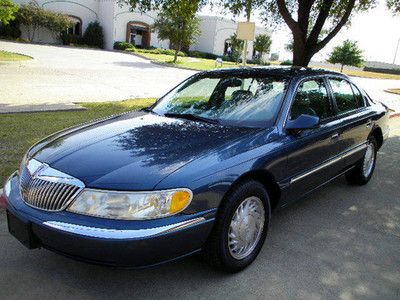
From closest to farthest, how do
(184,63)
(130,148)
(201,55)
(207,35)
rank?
(130,148)
(184,63)
(201,55)
(207,35)

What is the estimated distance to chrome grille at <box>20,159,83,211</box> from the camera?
259 centimetres

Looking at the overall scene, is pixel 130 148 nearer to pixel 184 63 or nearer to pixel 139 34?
pixel 184 63

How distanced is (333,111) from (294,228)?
135 cm

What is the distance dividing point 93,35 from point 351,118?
43426 millimetres

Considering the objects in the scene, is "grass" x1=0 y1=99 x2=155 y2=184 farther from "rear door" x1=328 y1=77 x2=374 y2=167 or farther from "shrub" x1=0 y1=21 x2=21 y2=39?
"shrub" x1=0 y1=21 x2=21 y2=39

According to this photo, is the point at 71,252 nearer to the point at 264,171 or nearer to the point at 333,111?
the point at 264,171

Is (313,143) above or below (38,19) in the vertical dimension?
below

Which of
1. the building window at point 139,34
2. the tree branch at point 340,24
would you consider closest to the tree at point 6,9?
the tree branch at point 340,24

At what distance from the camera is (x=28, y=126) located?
23.1ft

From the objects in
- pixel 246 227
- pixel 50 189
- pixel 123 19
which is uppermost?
pixel 123 19

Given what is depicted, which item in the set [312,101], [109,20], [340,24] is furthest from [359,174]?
[109,20]

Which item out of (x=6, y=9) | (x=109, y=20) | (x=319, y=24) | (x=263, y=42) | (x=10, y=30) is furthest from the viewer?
(x=263, y=42)

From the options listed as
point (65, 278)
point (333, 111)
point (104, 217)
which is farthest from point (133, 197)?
point (333, 111)

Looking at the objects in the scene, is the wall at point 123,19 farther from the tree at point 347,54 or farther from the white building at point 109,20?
the tree at point 347,54
